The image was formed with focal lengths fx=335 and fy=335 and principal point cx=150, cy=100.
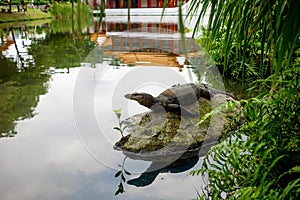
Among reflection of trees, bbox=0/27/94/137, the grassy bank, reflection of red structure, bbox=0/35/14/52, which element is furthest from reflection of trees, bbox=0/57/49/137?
the grassy bank

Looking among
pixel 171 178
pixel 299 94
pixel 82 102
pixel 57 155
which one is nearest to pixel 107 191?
pixel 171 178

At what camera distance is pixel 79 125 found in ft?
10.3

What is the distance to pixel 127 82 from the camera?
4.61 meters

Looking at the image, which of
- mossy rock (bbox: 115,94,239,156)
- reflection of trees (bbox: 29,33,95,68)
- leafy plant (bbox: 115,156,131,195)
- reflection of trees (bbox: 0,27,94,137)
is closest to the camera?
leafy plant (bbox: 115,156,131,195)

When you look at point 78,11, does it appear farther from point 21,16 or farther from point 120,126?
point 21,16

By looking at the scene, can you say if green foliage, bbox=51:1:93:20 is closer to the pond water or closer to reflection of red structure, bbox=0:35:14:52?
the pond water

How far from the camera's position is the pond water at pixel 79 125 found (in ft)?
6.94

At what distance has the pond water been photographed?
2.12 metres

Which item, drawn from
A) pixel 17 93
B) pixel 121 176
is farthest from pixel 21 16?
pixel 121 176

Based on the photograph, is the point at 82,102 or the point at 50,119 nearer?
the point at 50,119

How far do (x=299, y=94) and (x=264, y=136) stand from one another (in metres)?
0.18

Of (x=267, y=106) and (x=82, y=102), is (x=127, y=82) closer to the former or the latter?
(x=82, y=102)

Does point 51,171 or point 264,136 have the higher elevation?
point 264,136

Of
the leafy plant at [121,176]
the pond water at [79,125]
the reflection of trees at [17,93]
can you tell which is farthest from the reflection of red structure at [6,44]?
the leafy plant at [121,176]
